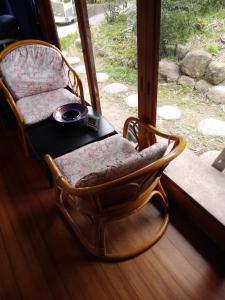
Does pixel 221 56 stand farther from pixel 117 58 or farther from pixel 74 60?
pixel 74 60

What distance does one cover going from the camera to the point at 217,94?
3.98 feet

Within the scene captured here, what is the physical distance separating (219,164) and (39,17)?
202cm

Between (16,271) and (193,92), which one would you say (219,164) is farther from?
(16,271)

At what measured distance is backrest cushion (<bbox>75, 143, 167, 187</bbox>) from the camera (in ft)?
2.98

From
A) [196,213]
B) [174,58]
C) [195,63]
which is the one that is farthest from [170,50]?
[196,213]

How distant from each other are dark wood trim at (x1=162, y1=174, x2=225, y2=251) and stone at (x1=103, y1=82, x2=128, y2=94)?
747 millimetres

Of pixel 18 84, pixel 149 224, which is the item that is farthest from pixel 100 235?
pixel 18 84

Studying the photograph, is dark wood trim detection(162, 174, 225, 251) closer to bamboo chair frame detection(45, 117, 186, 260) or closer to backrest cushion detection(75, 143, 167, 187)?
bamboo chair frame detection(45, 117, 186, 260)

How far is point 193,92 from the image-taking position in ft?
4.32

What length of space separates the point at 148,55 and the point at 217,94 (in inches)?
16.1

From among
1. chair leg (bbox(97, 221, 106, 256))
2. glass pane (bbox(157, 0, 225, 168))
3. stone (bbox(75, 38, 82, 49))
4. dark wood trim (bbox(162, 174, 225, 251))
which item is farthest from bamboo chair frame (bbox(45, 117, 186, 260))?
stone (bbox(75, 38, 82, 49))

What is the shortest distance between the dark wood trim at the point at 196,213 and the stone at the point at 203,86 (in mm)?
590

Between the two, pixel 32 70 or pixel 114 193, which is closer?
pixel 114 193

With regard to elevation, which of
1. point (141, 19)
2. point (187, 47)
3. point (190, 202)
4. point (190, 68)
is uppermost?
point (141, 19)
